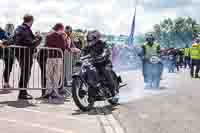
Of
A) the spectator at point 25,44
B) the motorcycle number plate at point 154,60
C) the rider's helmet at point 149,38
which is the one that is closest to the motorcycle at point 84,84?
the spectator at point 25,44

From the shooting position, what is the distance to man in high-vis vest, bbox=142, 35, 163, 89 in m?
15.2

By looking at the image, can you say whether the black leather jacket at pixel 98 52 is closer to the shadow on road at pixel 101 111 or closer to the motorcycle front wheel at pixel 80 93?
the motorcycle front wheel at pixel 80 93

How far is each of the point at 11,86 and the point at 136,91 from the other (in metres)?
3.90

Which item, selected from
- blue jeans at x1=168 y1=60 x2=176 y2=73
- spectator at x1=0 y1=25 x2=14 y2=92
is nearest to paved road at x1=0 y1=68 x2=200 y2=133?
spectator at x1=0 y1=25 x2=14 y2=92

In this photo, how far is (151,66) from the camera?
15227 millimetres

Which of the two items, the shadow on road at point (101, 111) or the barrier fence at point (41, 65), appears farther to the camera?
the barrier fence at point (41, 65)

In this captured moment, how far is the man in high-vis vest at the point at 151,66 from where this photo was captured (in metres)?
15.2

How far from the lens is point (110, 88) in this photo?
33.1 feet

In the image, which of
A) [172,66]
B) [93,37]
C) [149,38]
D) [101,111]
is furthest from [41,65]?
[172,66]

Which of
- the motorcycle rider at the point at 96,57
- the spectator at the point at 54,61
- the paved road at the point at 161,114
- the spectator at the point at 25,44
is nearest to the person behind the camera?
the paved road at the point at 161,114

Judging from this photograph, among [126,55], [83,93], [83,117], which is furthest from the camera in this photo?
[126,55]

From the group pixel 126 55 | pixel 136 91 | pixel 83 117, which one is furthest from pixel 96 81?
pixel 126 55

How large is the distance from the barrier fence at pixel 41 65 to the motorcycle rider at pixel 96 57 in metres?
1.42

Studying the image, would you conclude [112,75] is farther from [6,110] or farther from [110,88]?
[6,110]
